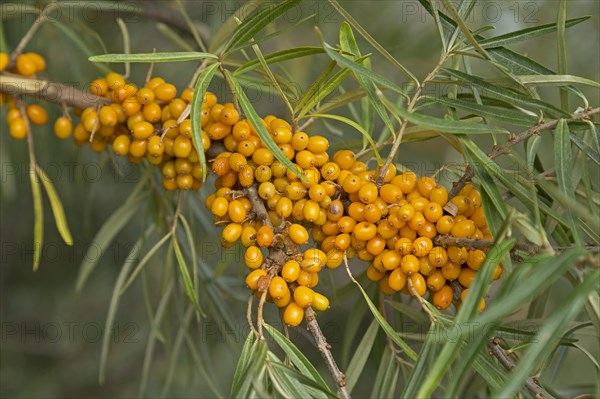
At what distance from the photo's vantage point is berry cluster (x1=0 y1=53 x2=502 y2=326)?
1.84ft

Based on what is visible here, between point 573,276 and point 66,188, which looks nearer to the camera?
point 573,276

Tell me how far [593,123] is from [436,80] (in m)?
0.14

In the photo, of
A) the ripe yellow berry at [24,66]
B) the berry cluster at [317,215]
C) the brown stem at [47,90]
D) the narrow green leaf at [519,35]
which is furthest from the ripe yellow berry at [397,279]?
the ripe yellow berry at [24,66]

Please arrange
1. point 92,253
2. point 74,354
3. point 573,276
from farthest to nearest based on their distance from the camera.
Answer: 1. point 74,354
2. point 92,253
3. point 573,276

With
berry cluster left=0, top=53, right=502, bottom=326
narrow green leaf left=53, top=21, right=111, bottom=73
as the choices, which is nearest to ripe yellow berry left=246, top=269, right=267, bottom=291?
berry cluster left=0, top=53, right=502, bottom=326

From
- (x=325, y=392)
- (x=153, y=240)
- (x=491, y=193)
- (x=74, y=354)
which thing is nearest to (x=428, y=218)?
(x=491, y=193)

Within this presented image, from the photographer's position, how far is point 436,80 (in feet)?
1.86

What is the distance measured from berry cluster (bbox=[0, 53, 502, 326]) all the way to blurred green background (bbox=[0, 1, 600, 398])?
0.39 metres

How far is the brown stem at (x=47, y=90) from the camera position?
2.32 ft

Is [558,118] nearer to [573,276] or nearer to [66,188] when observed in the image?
[573,276]

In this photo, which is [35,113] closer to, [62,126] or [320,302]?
[62,126]

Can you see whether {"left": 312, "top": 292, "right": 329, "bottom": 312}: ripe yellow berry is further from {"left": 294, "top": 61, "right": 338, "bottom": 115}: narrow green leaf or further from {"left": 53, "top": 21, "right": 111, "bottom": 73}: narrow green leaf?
{"left": 53, "top": 21, "right": 111, "bottom": 73}: narrow green leaf

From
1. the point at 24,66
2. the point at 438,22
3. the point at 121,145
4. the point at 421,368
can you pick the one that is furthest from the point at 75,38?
the point at 421,368

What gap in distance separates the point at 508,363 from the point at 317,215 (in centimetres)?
21
